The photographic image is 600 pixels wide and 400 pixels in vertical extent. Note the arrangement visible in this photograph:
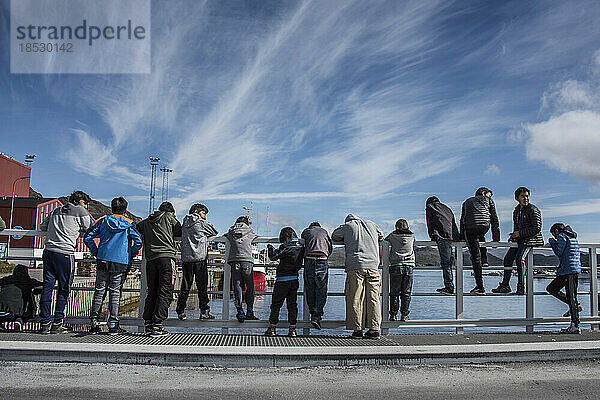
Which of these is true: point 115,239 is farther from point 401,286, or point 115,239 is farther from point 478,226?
point 478,226

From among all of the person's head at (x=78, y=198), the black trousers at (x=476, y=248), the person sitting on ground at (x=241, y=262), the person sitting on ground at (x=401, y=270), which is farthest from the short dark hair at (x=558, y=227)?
the person's head at (x=78, y=198)

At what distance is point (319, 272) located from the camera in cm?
747

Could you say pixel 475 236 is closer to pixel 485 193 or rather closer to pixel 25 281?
pixel 485 193

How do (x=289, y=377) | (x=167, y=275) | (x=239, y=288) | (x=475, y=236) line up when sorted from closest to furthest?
(x=289, y=377) → (x=167, y=275) → (x=239, y=288) → (x=475, y=236)

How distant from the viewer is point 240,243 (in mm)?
7652

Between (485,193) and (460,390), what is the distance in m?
4.29

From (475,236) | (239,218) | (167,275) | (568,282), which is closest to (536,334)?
(568,282)

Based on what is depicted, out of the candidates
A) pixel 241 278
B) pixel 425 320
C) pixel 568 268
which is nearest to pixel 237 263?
pixel 241 278

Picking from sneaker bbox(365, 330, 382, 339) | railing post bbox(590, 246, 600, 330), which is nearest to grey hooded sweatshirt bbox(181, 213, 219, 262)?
sneaker bbox(365, 330, 382, 339)

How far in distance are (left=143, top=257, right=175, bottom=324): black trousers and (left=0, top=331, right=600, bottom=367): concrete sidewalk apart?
0.32 m

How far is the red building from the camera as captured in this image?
67938mm

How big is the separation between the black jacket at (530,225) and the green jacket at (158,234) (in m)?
5.45

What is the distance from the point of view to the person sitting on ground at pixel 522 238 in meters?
8.26

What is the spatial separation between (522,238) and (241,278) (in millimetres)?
4534
